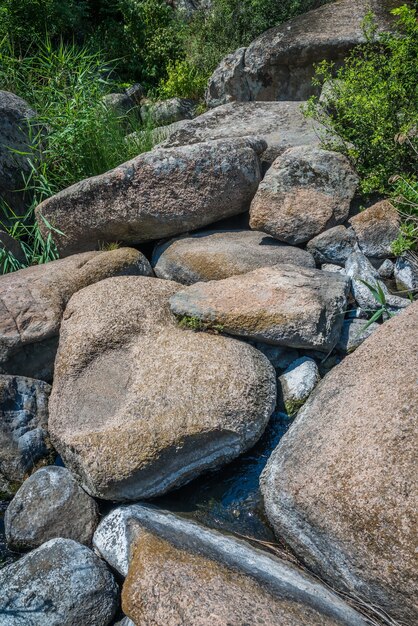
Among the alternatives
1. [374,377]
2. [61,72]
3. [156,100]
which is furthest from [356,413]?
[156,100]

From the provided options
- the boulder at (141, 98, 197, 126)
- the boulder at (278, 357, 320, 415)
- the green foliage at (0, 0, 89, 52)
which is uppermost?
the green foliage at (0, 0, 89, 52)

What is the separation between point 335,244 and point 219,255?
94cm

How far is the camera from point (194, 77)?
918 cm

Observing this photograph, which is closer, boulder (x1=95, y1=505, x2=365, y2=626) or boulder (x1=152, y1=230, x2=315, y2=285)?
boulder (x1=95, y1=505, x2=365, y2=626)

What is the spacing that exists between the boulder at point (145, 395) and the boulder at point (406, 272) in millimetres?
1315

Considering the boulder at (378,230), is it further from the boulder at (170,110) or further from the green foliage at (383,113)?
the boulder at (170,110)

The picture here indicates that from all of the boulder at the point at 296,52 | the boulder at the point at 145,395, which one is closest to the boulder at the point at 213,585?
the boulder at the point at 145,395

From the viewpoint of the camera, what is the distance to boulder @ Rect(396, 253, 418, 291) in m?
4.36

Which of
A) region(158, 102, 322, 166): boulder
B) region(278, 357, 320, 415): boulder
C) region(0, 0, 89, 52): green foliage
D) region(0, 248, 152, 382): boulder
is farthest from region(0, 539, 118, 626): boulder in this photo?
region(0, 0, 89, 52): green foliage

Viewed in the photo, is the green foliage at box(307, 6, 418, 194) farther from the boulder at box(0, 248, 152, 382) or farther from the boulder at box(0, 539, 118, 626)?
the boulder at box(0, 539, 118, 626)

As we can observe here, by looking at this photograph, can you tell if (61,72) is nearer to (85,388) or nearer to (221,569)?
(85,388)

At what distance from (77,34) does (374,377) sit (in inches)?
369

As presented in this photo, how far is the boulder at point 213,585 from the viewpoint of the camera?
244 centimetres

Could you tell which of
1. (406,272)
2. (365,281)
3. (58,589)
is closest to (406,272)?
(406,272)
